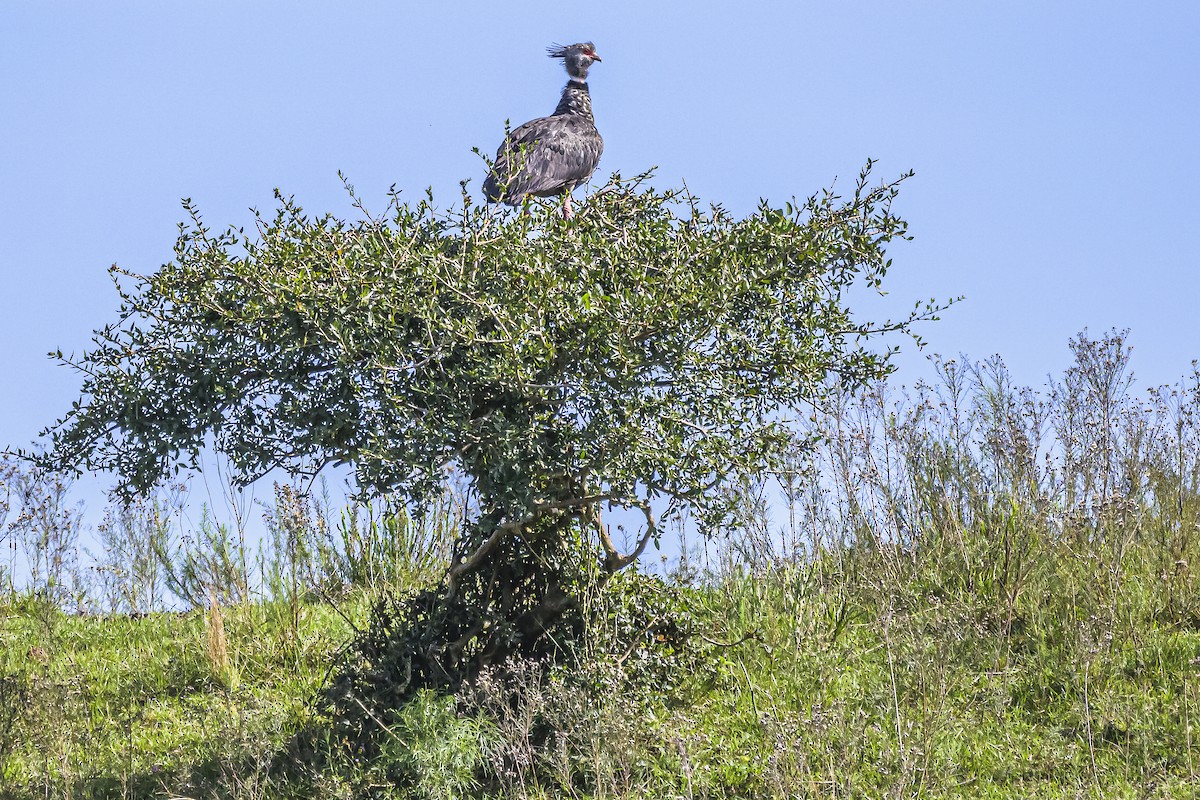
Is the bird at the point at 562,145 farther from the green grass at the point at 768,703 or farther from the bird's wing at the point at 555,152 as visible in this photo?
the green grass at the point at 768,703

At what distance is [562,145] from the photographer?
1089cm

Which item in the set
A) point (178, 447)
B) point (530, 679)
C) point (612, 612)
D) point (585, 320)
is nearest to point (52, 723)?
point (178, 447)

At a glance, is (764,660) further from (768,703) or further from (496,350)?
(496,350)

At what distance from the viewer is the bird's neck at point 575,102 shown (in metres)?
12.1

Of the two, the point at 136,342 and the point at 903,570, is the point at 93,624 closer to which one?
the point at 136,342

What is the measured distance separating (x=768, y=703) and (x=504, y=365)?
285 cm

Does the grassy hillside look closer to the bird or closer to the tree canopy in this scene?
the tree canopy

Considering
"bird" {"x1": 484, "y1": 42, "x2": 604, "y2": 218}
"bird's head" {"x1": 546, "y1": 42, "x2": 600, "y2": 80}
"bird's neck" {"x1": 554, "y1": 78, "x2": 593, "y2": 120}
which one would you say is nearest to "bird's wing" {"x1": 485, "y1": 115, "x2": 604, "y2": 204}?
"bird" {"x1": 484, "y1": 42, "x2": 604, "y2": 218}

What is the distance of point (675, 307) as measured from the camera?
5.49 meters

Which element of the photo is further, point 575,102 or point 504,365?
point 575,102

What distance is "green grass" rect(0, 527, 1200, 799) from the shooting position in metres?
5.74

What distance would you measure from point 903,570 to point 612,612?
2597mm

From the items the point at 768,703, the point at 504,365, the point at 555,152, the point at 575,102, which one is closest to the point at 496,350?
the point at 504,365

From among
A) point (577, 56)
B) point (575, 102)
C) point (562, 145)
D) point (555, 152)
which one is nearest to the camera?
point (555, 152)
